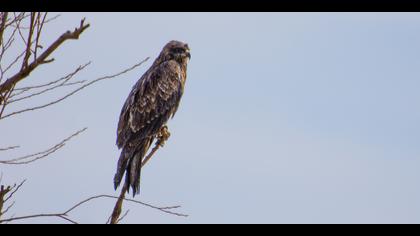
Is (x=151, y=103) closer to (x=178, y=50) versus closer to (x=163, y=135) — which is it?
(x=163, y=135)

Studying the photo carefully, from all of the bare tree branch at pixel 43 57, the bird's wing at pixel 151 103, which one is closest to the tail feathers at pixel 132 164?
the bird's wing at pixel 151 103

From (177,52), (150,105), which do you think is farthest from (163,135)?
(177,52)

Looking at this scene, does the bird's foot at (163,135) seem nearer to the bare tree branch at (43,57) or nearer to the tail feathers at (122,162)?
the tail feathers at (122,162)

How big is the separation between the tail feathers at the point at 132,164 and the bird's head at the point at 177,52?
188cm

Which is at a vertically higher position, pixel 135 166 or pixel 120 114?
pixel 120 114

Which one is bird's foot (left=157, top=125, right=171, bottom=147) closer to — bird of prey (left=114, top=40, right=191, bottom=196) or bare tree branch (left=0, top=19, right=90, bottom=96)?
bird of prey (left=114, top=40, right=191, bottom=196)

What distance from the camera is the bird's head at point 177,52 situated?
10.1 meters

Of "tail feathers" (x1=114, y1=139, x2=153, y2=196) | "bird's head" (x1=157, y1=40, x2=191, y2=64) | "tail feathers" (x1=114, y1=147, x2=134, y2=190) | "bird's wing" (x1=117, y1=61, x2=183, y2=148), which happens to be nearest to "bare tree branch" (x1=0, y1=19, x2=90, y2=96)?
"tail feathers" (x1=114, y1=139, x2=153, y2=196)

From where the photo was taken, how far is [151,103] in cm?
932
